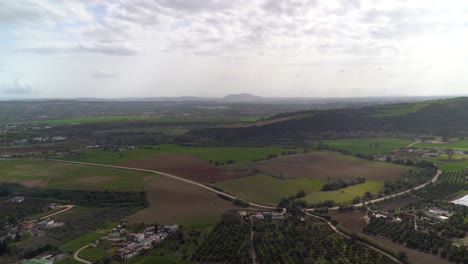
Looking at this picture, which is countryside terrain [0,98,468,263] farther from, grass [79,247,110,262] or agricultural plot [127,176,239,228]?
agricultural plot [127,176,239,228]

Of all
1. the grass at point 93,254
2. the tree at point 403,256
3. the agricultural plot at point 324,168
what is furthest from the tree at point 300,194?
the grass at point 93,254

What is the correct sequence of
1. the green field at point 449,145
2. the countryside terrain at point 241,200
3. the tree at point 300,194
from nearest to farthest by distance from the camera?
the countryside terrain at point 241,200 → the tree at point 300,194 → the green field at point 449,145

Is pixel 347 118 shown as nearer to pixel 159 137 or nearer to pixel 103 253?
pixel 159 137

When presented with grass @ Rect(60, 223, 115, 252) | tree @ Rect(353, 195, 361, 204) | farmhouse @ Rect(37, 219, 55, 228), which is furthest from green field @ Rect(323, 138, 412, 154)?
farmhouse @ Rect(37, 219, 55, 228)

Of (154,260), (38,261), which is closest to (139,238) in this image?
(154,260)

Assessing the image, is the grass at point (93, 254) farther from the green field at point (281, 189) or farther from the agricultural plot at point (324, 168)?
the agricultural plot at point (324, 168)

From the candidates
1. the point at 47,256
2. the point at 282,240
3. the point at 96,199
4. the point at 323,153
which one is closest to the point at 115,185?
the point at 96,199
